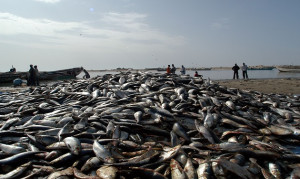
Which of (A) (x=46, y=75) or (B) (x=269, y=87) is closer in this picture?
(B) (x=269, y=87)

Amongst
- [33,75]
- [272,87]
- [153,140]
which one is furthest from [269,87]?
[33,75]

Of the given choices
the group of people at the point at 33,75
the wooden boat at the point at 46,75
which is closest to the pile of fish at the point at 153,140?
the group of people at the point at 33,75

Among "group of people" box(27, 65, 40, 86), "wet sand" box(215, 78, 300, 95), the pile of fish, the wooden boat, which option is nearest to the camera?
the pile of fish

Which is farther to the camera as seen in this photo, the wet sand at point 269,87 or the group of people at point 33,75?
the group of people at point 33,75

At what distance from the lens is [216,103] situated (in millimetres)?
6715

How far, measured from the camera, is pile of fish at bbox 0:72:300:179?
362 cm

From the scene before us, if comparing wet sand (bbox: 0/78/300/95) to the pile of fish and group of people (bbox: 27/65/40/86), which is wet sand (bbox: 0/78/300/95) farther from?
the pile of fish

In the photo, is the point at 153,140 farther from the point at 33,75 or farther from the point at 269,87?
the point at 33,75

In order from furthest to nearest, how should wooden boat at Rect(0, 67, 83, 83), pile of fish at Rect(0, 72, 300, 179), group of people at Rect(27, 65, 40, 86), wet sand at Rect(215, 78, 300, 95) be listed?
1. wooden boat at Rect(0, 67, 83, 83)
2. group of people at Rect(27, 65, 40, 86)
3. wet sand at Rect(215, 78, 300, 95)
4. pile of fish at Rect(0, 72, 300, 179)

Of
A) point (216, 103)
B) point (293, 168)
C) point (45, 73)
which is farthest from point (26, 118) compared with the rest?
point (45, 73)

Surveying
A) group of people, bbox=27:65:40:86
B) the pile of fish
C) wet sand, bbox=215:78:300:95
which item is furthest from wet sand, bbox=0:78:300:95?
the pile of fish

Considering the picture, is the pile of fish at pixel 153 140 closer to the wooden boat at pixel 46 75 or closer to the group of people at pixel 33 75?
the group of people at pixel 33 75

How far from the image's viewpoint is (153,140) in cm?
490

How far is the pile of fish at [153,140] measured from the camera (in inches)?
142
